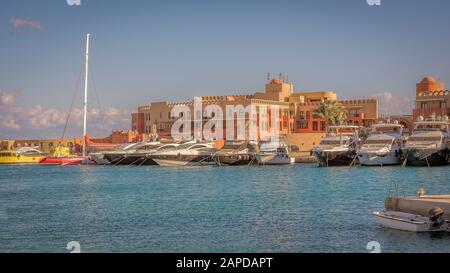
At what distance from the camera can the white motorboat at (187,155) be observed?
94.6 metres

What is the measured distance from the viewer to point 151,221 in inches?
1180

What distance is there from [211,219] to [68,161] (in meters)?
89.9

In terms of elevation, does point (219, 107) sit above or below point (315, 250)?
above

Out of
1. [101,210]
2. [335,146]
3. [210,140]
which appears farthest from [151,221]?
[210,140]

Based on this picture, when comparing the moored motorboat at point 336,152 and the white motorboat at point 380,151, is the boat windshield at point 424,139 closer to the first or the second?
the white motorboat at point 380,151

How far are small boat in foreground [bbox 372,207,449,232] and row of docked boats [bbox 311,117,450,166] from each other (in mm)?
49702

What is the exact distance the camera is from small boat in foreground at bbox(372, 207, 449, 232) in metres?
23.0

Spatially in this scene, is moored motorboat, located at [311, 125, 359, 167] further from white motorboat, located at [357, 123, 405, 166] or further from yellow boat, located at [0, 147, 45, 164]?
yellow boat, located at [0, 147, 45, 164]

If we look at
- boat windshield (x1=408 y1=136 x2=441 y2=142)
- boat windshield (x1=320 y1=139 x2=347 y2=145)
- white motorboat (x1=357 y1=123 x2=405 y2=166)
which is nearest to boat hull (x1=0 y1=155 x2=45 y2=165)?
boat windshield (x1=320 y1=139 x2=347 y2=145)

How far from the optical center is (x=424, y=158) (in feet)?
237

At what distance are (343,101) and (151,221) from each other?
8983 cm

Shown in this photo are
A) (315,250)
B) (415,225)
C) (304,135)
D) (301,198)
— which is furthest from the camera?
(304,135)

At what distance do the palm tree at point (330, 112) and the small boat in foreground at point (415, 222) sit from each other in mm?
79124
